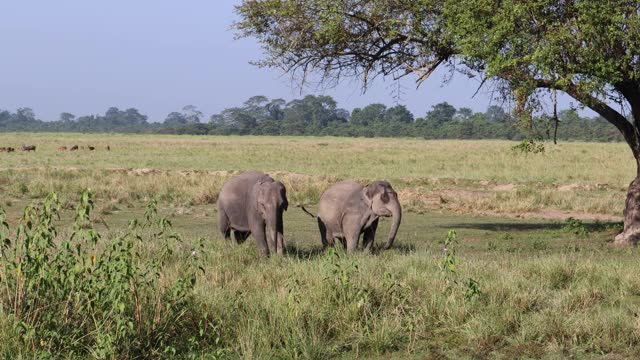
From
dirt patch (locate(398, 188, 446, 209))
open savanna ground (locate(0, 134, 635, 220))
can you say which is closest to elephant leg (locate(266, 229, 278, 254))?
open savanna ground (locate(0, 134, 635, 220))

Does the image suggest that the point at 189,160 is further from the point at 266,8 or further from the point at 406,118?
the point at 406,118

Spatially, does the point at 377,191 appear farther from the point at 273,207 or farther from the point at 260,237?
the point at 260,237

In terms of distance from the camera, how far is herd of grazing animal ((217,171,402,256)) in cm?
1379

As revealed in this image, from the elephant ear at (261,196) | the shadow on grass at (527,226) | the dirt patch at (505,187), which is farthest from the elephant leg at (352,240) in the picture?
the dirt patch at (505,187)

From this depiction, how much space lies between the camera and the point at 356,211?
48.0 feet

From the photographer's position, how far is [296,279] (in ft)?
32.5

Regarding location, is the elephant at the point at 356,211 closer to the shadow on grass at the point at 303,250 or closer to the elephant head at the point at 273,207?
the shadow on grass at the point at 303,250

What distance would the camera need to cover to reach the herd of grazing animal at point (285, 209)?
543 inches

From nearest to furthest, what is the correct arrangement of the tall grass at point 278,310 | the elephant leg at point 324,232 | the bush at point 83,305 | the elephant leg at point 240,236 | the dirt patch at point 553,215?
the bush at point 83,305
the tall grass at point 278,310
the elephant leg at point 324,232
the elephant leg at point 240,236
the dirt patch at point 553,215

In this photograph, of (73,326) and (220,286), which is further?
(220,286)

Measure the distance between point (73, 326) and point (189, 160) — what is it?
162 ft

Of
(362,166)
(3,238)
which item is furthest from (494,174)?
(3,238)

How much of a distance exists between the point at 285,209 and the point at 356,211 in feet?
4.07

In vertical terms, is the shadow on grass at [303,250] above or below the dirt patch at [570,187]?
above
